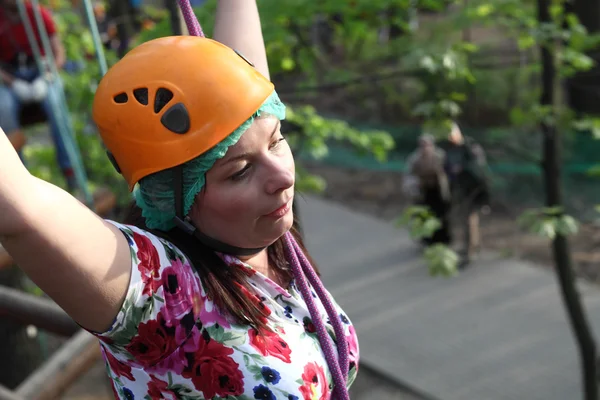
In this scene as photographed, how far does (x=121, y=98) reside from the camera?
1.32 m

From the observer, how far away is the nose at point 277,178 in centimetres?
137

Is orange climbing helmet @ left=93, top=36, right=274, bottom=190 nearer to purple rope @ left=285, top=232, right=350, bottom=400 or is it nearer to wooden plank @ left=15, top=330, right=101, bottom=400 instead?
purple rope @ left=285, top=232, right=350, bottom=400

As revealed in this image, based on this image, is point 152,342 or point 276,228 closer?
point 152,342

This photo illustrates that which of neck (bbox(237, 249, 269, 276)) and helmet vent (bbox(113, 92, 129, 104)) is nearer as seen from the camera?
helmet vent (bbox(113, 92, 129, 104))

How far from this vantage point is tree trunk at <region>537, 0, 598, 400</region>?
3930mm

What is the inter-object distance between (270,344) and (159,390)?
8.9 inches

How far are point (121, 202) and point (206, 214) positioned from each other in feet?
11.7

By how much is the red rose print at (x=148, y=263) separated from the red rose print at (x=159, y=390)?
0.67 ft

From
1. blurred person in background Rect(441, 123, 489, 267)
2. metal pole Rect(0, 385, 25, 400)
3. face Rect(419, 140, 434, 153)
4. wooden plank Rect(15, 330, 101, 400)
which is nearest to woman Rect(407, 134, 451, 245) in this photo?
face Rect(419, 140, 434, 153)

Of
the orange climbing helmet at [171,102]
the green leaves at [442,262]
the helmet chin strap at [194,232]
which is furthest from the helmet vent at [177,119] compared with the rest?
the green leaves at [442,262]

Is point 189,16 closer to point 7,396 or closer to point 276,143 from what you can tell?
point 276,143

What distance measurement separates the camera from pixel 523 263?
7617 mm

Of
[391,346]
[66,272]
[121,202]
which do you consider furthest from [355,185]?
[66,272]

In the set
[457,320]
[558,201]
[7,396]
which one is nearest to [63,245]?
[7,396]
